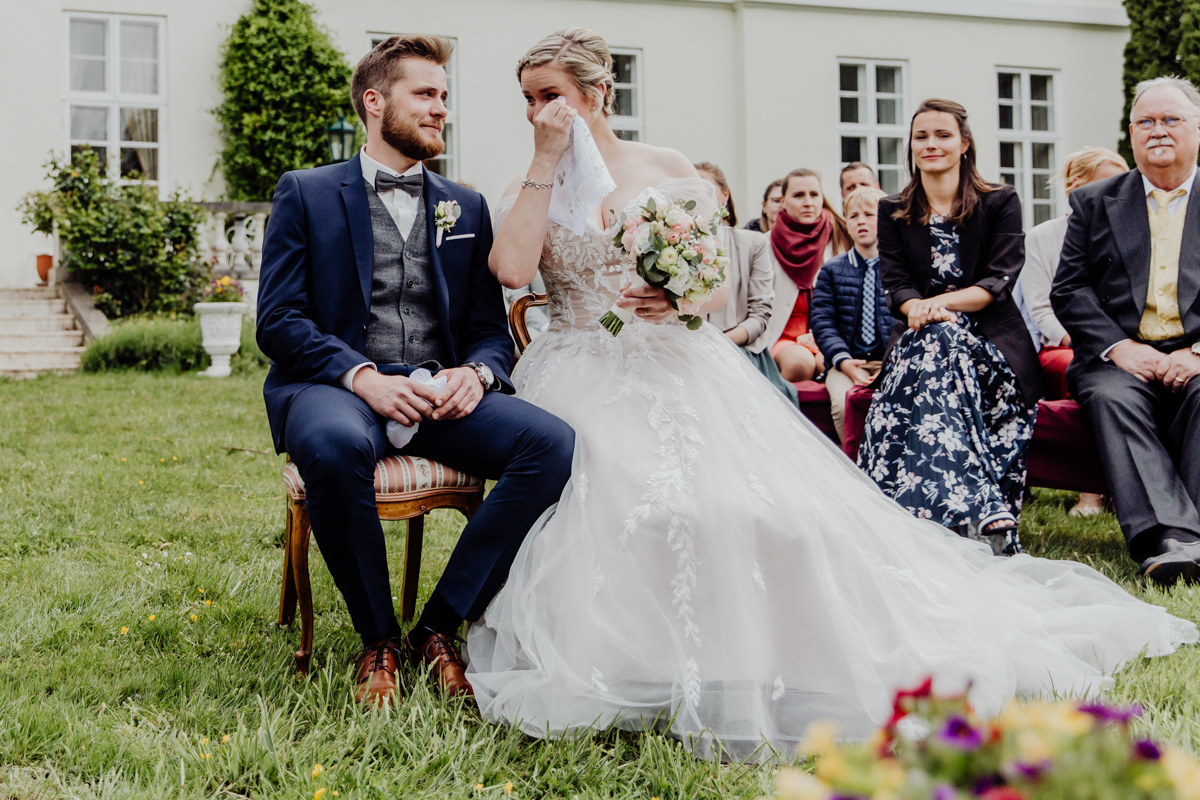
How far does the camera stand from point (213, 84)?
12.0 metres

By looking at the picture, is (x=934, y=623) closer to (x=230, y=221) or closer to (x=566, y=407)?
(x=566, y=407)

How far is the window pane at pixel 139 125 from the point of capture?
12.1m

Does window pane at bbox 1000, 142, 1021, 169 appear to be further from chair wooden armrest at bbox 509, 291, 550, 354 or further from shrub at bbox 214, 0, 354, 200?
chair wooden armrest at bbox 509, 291, 550, 354

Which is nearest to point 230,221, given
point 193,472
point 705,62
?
point 705,62

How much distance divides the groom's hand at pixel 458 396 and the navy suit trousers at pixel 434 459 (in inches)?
1.1

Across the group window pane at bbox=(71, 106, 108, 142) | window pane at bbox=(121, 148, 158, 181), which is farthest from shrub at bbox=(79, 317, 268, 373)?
window pane at bbox=(71, 106, 108, 142)

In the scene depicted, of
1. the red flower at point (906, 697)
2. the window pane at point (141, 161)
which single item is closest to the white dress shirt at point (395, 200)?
the red flower at point (906, 697)

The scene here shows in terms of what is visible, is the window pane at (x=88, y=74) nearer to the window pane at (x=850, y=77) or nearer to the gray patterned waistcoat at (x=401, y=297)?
the window pane at (x=850, y=77)

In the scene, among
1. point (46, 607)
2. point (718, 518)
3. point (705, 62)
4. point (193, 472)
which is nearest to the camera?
point (718, 518)

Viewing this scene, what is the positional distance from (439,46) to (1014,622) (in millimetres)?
2299

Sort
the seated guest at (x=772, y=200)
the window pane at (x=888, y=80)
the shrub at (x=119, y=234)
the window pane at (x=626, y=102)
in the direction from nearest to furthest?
1. the seated guest at (x=772, y=200)
2. the shrub at (x=119, y=234)
3. the window pane at (x=626, y=102)
4. the window pane at (x=888, y=80)

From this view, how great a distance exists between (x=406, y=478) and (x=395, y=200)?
90 centimetres

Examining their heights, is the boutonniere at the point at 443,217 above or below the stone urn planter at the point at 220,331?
below

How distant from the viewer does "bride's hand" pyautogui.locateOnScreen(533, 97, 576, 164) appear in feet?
9.50
